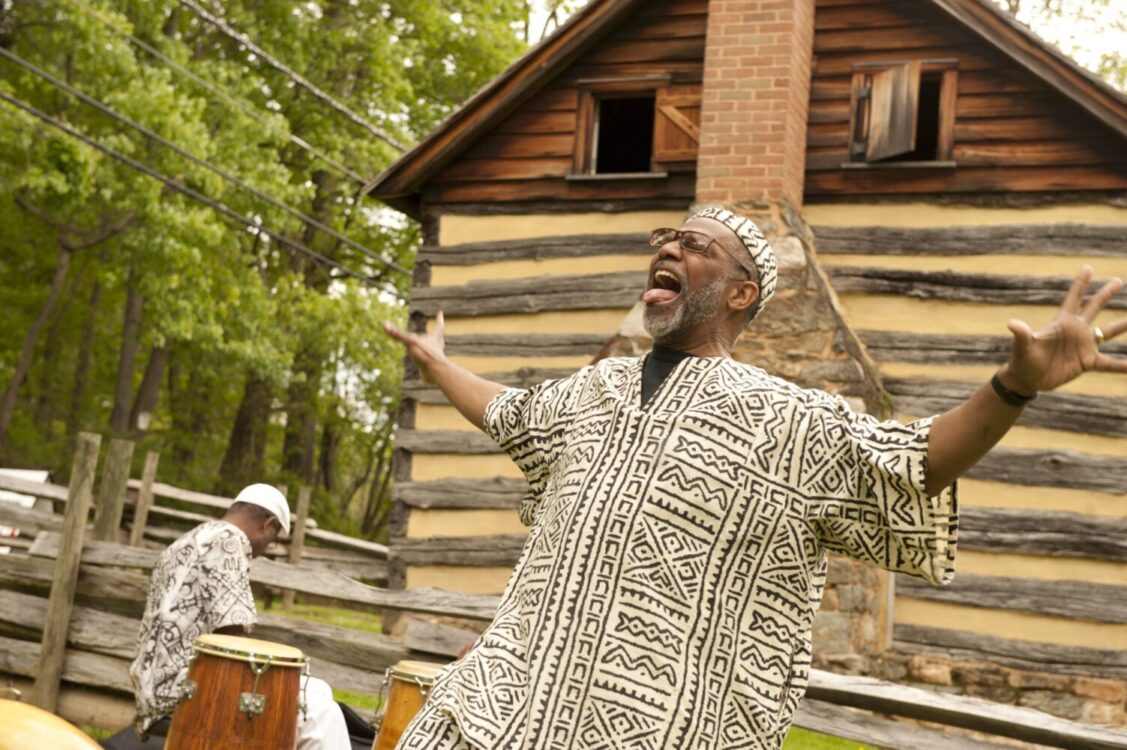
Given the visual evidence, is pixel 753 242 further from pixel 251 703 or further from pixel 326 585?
pixel 326 585

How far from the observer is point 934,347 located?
1107cm

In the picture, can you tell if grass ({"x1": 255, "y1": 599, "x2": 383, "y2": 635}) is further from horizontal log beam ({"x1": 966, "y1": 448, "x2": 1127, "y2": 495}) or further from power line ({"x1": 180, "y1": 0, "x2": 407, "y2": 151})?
horizontal log beam ({"x1": 966, "y1": 448, "x2": 1127, "y2": 495})

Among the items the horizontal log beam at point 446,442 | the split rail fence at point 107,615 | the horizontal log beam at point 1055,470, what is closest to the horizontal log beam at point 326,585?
the split rail fence at point 107,615

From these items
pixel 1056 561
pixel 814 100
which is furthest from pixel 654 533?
pixel 814 100

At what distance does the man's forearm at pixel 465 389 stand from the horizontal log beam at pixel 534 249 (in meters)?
8.27

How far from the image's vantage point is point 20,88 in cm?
2184

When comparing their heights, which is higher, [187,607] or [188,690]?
[187,607]

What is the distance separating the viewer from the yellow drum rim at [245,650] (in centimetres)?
575

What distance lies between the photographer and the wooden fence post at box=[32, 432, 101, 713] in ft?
30.4

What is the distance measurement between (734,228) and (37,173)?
1592 centimetres

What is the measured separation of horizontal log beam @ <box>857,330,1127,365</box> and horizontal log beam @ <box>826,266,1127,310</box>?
310 mm

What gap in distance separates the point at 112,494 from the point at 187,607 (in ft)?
13.6

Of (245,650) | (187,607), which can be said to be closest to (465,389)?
(245,650)

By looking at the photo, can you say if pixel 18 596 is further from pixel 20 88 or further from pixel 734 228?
pixel 20 88
